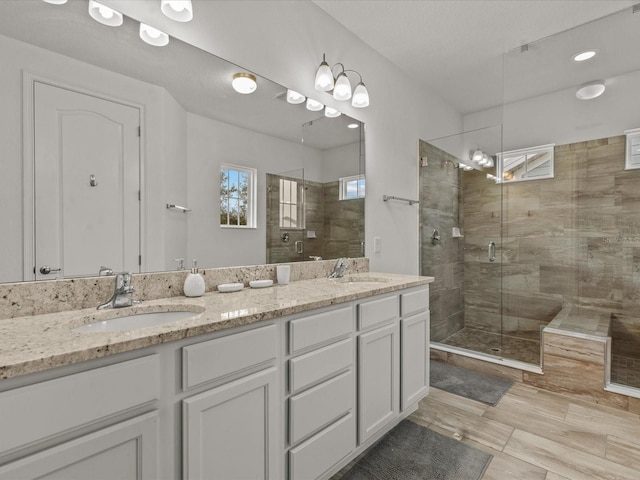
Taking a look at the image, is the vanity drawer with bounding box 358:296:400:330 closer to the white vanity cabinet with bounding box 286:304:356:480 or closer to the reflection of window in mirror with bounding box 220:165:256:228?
the white vanity cabinet with bounding box 286:304:356:480

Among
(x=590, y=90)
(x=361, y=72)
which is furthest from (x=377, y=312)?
(x=590, y=90)

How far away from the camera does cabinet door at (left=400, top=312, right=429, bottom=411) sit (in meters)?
1.93

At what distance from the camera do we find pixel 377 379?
1721mm

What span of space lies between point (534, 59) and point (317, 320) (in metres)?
3.13

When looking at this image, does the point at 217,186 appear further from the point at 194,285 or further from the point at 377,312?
Answer: the point at 377,312

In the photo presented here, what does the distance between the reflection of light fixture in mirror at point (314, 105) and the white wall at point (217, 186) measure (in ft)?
1.32

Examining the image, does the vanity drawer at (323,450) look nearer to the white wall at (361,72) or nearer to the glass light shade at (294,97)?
the white wall at (361,72)

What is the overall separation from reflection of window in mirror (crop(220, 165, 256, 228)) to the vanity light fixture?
31.4 inches

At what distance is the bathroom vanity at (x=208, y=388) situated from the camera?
726mm

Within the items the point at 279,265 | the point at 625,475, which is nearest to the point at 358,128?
the point at 279,265

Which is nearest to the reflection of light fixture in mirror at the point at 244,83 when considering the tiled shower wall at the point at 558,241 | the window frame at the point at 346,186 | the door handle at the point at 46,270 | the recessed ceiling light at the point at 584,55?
the window frame at the point at 346,186

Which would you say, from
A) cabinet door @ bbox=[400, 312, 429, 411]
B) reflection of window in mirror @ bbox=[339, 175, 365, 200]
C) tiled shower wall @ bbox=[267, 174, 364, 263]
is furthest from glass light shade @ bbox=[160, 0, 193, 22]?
cabinet door @ bbox=[400, 312, 429, 411]

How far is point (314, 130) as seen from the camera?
7.36 feet

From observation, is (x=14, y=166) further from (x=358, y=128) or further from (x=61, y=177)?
(x=358, y=128)
